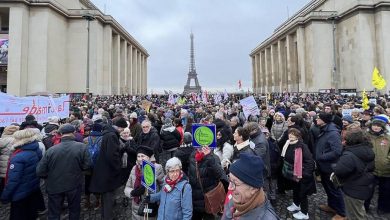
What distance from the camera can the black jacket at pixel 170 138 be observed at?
8344 mm

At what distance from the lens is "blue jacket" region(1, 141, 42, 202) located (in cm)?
493

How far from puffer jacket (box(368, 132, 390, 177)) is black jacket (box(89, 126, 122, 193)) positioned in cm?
→ 522

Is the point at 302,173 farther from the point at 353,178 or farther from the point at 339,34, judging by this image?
the point at 339,34

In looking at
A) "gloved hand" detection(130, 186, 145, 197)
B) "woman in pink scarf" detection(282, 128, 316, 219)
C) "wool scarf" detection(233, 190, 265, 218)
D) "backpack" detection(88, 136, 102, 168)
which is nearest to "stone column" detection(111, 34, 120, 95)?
"backpack" detection(88, 136, 102, 168)

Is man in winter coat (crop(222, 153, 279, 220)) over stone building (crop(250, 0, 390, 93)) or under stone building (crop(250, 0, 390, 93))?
under

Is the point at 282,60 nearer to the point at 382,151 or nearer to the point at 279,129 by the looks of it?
the point at 279,129

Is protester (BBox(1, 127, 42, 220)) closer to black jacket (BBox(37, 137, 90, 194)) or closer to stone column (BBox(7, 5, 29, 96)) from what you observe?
black jacket (BBox(37, 137, 90, 194))

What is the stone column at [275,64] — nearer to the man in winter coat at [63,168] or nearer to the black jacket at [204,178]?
the black jacket at [204,178]

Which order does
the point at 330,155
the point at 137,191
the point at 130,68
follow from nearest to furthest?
1. the point at 137,191
2. the point at 330,155
3. the point at 130,68

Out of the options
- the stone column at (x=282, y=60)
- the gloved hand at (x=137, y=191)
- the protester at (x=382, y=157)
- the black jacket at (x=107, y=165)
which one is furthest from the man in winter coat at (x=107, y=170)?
the stone column at (x=282, y=60)

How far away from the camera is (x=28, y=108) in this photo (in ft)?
30.3

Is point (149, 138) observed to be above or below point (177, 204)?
above

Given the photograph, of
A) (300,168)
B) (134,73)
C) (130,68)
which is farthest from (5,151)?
(134,73)

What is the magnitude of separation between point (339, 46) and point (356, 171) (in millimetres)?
45713
